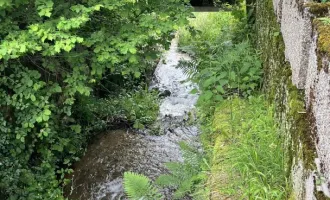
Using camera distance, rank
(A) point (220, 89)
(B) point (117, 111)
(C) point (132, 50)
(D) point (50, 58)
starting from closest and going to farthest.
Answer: (C) point (132, 50)
(D) point (50, 58)
(A) point (220, 89)
(B) point (117, 111)

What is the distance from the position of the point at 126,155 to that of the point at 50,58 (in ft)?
6.92

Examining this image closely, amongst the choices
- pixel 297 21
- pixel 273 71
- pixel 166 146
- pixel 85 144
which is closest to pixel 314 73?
pixel 297 21

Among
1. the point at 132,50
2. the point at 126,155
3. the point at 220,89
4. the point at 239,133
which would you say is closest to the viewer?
the point at 132,50

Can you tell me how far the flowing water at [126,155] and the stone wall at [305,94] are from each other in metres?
2.26

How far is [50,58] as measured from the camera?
5.16 m

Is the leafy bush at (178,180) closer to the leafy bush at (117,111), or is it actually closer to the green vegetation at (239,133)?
the green vegetation at (239,133)

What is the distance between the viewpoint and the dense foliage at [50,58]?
13.8ft

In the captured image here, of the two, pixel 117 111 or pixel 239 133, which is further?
pixel 117 111

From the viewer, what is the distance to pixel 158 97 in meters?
8.83

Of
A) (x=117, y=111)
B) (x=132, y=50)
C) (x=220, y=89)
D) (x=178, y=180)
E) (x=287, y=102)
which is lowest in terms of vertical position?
(x=117, y=111)

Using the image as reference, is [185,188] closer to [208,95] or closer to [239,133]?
[239,133]

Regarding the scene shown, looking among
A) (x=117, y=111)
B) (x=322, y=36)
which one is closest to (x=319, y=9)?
(x=322, y=36)

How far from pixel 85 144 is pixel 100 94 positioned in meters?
1.84

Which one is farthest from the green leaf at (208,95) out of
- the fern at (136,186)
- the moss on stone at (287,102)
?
the fern at (136,186)
